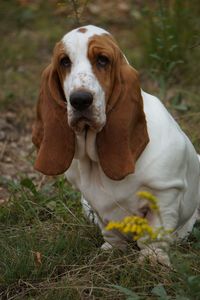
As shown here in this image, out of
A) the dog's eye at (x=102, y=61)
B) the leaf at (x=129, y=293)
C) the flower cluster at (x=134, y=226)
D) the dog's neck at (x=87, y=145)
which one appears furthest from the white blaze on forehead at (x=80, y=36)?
the leaf at (x=129, y=293)

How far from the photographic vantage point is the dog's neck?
12.7ft

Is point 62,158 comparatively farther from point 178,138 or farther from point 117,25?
point 117,25

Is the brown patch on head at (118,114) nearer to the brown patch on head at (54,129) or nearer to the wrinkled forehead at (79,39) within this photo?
the wrinkled forehead at (79,39)

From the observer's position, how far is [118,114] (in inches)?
147

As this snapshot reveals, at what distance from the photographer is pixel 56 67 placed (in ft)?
12.3

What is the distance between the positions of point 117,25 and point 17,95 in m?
2.30

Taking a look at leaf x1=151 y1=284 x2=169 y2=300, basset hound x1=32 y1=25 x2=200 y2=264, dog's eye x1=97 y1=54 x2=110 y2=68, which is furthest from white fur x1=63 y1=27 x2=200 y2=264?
leaf x1=151 y1=284 x2=169 y2=300

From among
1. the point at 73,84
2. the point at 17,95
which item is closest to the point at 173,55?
the point at 17,95

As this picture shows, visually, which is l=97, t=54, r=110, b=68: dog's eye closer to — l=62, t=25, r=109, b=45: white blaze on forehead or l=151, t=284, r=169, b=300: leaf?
l=62, t=25, r=109, b=45: white blaze on forehead

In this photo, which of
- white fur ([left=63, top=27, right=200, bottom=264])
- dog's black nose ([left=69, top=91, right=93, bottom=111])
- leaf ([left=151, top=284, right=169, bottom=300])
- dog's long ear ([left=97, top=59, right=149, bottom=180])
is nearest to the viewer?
leaf ([left=151, top=284, right=169, bottom=300])

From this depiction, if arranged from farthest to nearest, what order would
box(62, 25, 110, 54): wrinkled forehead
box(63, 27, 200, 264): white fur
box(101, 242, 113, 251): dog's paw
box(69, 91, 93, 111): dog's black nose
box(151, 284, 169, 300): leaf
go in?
box(101, 242, 113, 251): dog's paw, box(63, 27, 200, 264): white fur, box(62, 25, 110, 54): wrinkled forehead, box(69, 91, 93, 111): dog's black nose, box(151, 284, 169, 300): leaf

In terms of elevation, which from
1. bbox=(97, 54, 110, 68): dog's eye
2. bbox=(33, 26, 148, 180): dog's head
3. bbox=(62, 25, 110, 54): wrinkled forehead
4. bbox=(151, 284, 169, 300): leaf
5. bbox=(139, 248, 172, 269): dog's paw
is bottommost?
bbox=(139, 248, 172, 269): dog's paw

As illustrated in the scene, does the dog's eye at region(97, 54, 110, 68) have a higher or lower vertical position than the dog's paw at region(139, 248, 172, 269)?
higher

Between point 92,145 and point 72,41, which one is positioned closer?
point 72,41
